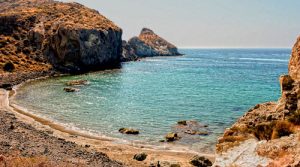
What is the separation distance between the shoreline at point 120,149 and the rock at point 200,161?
0.62 metres

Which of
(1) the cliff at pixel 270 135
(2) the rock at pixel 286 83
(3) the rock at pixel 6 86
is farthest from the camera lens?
(3) the rock at pixel 6 86

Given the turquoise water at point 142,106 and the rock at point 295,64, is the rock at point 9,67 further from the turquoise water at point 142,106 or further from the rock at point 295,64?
the rock at point 295,64

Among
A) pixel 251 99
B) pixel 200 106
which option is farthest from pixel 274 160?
pixel 251 99

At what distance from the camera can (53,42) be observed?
125875mm

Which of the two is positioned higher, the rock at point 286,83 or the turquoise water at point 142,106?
the rock at point 286,83

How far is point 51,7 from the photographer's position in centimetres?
16275

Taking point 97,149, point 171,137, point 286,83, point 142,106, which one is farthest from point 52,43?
point 286,83

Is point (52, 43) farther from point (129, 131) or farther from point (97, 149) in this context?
point (97, 149)

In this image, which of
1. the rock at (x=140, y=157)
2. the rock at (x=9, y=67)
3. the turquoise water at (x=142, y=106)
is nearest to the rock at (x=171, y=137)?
the turquoise water at (x=142, y=106)

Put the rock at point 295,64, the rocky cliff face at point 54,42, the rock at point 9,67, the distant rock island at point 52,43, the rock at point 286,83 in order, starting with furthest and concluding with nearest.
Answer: the rocky cliff face at point 54,42, the distant rock island at point 52,43, the rock at point 9,67, the rock at point 295,64, the rock at point 286,83

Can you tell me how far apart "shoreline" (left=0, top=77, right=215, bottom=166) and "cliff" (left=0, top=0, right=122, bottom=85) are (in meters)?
63.8

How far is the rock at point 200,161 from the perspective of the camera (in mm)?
32334

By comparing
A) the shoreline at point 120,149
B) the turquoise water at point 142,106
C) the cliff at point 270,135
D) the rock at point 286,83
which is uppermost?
the rock at point 286,83

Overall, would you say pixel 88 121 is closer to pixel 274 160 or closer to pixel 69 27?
pixel 274 160
